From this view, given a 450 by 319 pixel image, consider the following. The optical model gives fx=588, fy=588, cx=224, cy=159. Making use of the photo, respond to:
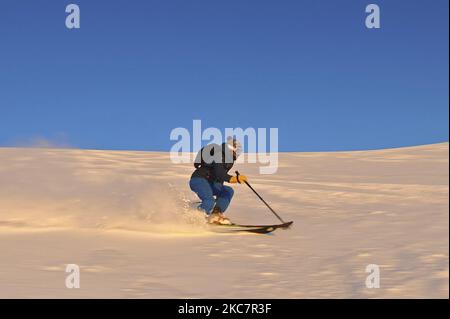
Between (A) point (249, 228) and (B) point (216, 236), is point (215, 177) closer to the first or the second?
(A) point (249, 228)

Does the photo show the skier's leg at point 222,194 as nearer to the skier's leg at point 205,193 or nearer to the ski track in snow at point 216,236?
the skier's leg at point 205,193

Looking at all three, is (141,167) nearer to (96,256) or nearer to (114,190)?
(114,190)

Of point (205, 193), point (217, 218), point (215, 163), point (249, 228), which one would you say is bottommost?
point (249, 228)

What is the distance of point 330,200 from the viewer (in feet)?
Result: 37.4

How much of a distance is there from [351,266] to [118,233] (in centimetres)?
358

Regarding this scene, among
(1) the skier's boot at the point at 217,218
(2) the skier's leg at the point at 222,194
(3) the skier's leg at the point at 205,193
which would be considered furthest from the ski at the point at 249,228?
(2) the skier's leg at the point at 222,194

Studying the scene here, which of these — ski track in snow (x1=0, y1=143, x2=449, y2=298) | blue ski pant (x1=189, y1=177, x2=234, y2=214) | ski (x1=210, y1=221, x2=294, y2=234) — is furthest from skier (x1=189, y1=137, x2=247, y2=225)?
ski track in snow (x1=0, y1=143, x2=449, y2=298)

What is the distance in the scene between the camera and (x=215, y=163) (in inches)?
353

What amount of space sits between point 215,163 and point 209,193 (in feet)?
1.60

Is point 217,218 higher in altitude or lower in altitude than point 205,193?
lower

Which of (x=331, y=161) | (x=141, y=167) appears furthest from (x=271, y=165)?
(x=141, y=167)

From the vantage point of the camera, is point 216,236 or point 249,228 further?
point 249,228

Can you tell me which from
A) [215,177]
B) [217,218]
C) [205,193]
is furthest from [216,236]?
[215,177]

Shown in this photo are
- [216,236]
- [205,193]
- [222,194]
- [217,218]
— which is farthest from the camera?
[222,194]
